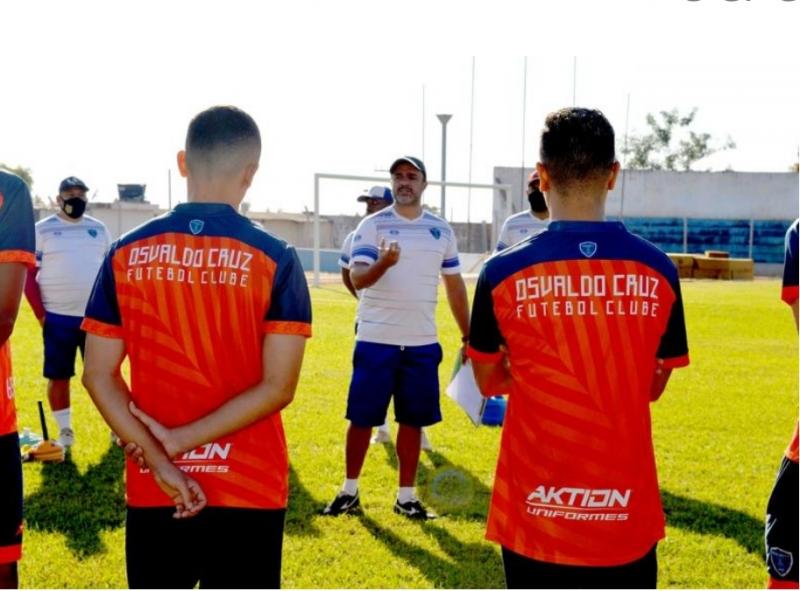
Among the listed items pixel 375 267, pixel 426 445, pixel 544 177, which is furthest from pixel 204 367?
pixel 426 445

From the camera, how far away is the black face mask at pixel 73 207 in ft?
29.5

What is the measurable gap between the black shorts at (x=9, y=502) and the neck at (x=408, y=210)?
13.0ft

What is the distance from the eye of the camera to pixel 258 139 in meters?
3.24

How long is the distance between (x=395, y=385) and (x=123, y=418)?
13.2 feet

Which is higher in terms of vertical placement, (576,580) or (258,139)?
(258,139)

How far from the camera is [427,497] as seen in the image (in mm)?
7203

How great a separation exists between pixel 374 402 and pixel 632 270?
4075 mm

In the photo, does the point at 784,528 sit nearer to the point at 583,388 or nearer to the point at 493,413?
the point at 583,388

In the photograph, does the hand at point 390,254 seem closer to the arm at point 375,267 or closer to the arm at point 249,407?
the arm at point 375,267

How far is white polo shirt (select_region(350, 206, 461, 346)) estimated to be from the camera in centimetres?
706

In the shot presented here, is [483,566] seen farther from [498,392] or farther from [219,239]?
[219,239]

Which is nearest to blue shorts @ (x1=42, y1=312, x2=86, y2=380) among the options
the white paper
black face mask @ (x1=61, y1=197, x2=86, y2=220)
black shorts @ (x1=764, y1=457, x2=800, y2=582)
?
black face mask @ (x1=61, y1=197, x2=86, y2=220)

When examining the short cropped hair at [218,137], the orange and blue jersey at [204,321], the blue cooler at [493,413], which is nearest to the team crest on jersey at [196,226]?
the orange and blue jersey at [204,321]

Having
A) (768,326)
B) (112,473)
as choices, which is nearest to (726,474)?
(112,473)
